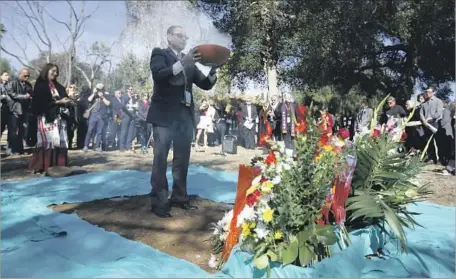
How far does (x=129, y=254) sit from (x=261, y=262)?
964 millimetres

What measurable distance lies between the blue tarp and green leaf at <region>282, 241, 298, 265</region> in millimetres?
48

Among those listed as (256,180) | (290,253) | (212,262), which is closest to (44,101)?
(212,262)

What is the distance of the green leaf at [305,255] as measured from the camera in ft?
7.75

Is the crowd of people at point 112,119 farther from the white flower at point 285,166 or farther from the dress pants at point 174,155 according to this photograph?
the white flower at point 285,166

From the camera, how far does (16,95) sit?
8.23 metres

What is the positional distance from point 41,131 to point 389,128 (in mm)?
4999

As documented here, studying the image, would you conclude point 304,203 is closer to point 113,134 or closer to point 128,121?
point 128,121

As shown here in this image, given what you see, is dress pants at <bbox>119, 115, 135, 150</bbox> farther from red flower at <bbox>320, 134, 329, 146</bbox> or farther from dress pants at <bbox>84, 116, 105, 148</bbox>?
red flower at <bbox>320, 134, 329, 146</bbox>

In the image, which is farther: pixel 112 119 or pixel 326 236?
pixel 112 119

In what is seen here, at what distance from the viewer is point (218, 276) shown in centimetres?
242

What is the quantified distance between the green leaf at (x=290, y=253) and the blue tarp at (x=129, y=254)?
0.16 ft

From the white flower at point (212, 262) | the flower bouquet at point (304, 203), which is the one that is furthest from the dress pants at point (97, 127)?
the white flower at point (212, 262)

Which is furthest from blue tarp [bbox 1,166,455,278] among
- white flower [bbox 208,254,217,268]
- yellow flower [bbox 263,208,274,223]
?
yellow flower [bbox 263,208,274,223]

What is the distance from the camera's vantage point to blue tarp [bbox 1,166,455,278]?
2.45m
